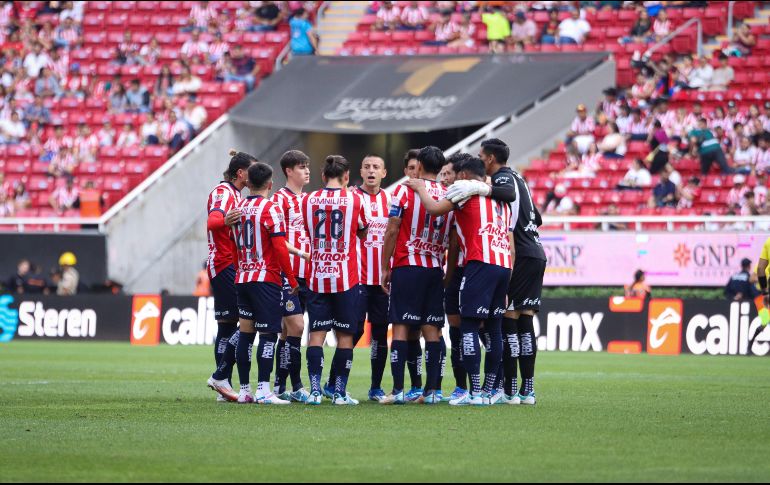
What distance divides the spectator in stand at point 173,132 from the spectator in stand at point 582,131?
31.8 feet

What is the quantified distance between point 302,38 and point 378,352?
946 inches

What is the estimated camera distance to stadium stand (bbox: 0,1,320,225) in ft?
115

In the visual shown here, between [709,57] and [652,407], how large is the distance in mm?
20358

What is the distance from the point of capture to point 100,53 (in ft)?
128

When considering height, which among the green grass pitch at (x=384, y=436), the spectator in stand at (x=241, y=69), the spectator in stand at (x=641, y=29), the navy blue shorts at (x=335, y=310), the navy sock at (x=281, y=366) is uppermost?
the spectator in stand at (x=641, y=29)

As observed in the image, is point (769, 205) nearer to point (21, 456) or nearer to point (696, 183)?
point (696, 183)

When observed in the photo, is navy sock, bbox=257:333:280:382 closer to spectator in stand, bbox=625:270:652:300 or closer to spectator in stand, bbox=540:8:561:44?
spectator in stand, bbox=625:270:652:300

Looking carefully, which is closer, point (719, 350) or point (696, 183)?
point (719, 350)

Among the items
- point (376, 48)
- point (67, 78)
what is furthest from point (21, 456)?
point (67, 78)

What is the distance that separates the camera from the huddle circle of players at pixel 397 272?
12.7 meters

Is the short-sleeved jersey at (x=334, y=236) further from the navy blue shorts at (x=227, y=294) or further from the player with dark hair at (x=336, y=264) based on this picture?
the navy blue shorts at (x=227, y=294)

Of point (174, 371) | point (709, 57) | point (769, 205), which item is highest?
point (709, 57)

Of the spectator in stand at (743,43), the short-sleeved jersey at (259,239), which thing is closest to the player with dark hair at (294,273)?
the short-sleeved jersey at (259,239)

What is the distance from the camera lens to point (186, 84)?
36.5m
